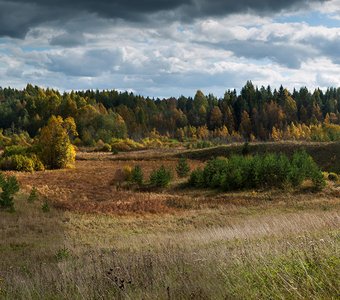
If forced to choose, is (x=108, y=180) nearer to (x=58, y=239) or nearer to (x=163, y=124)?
(x=58, y=239)

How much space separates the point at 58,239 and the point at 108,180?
26348mm

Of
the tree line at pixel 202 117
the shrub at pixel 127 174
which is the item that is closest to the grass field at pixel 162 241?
the shrub at pixel 127 174

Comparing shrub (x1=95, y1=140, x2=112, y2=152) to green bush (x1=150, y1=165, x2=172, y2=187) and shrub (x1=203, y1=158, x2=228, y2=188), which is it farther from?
shrub (x1=203, y1=158, x2=228, y2=188)

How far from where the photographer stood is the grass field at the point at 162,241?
5.07 metres

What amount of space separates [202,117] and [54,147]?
85366 millimetres

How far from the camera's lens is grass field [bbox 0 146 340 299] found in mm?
5074

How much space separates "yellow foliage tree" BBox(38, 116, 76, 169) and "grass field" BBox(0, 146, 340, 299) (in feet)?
10.3

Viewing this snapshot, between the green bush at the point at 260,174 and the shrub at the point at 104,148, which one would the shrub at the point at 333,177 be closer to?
the green bush at the point at 260,174

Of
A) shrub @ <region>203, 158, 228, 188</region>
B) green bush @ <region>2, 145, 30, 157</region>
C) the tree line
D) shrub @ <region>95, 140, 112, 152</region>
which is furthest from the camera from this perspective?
the tree line

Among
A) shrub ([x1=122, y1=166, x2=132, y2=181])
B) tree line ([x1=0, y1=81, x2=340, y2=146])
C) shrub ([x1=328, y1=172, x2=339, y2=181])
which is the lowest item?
shrub ([x1=122, y1=166, x2=132, y2=181])

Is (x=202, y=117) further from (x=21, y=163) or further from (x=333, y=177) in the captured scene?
(x=333, y=177)

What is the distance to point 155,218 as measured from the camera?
2688 centimetres

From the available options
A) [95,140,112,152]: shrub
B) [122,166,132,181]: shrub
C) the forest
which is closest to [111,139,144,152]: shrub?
the forest

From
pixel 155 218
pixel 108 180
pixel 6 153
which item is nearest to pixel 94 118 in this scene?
pixel 6 153
